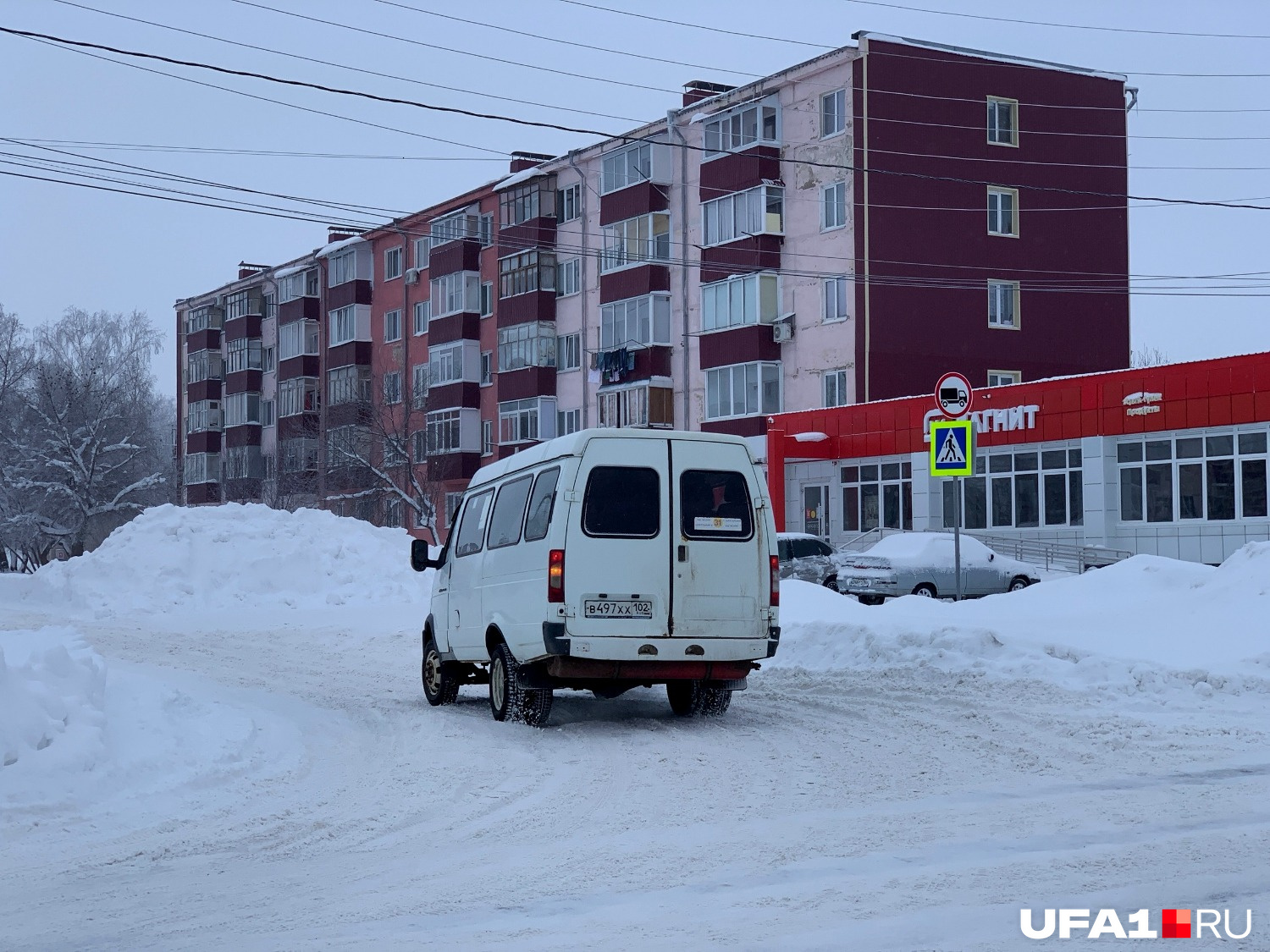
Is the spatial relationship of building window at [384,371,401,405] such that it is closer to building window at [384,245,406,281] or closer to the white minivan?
building window at [384,245,406,281]

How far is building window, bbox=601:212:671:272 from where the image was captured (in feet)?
170

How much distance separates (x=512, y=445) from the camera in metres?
59.1

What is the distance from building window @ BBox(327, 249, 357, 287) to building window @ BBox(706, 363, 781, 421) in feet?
90.1

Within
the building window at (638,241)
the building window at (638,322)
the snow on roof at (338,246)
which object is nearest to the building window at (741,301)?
the building window at (638,322)

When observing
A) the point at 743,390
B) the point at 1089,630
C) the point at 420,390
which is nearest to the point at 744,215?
the point at 743,390

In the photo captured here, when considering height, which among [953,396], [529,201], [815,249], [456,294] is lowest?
[953,396]

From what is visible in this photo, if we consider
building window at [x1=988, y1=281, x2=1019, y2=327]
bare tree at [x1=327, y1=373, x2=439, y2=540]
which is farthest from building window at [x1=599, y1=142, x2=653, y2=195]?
bare tree at [x1=327, y1=373, x2=439, y2=540]

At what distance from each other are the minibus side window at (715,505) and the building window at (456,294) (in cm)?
5091

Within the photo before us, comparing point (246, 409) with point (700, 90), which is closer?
point (700, 90)

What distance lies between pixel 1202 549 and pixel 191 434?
209 ft

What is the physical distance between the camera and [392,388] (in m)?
68.8

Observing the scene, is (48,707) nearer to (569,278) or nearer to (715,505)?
(715,505)

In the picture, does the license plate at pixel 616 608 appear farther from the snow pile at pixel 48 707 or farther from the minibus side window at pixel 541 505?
the snow pile at pixel 48 707

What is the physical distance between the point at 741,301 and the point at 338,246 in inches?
1173
